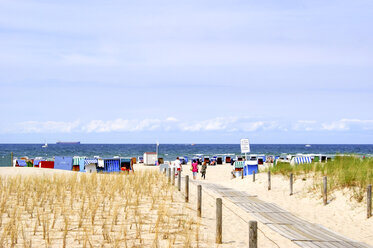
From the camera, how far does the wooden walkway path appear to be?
10.9 meters

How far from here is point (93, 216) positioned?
11.2m

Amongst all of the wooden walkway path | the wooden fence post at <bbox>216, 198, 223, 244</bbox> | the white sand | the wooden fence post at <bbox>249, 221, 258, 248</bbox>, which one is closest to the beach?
the white sand

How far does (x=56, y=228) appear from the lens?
10.7 metres

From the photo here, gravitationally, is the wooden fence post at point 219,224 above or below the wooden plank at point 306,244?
above

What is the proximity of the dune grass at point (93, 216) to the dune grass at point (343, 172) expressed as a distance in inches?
257

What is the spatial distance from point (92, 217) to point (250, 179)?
47.1ft

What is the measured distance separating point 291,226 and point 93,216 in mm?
5756

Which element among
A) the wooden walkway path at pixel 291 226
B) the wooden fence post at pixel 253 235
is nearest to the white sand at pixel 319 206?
the wooden walkway path at pixel 291 226

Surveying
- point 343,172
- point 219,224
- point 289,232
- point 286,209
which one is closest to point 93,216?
point 219,224

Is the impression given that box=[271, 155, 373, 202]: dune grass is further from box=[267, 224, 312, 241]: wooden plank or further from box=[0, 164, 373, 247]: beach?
box=[267, 224, 312, 241]: wooden plank

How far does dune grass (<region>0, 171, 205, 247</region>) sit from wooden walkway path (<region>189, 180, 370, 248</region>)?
2.46 m

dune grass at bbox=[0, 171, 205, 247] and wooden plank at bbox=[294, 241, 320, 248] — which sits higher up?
dune grass at bbox=[0, 171, 205, 247]

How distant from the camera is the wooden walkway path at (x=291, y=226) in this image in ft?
35.6

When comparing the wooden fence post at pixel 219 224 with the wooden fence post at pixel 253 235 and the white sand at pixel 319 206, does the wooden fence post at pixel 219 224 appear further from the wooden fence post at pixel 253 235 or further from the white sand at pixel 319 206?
the white sand at pixel 319 206
